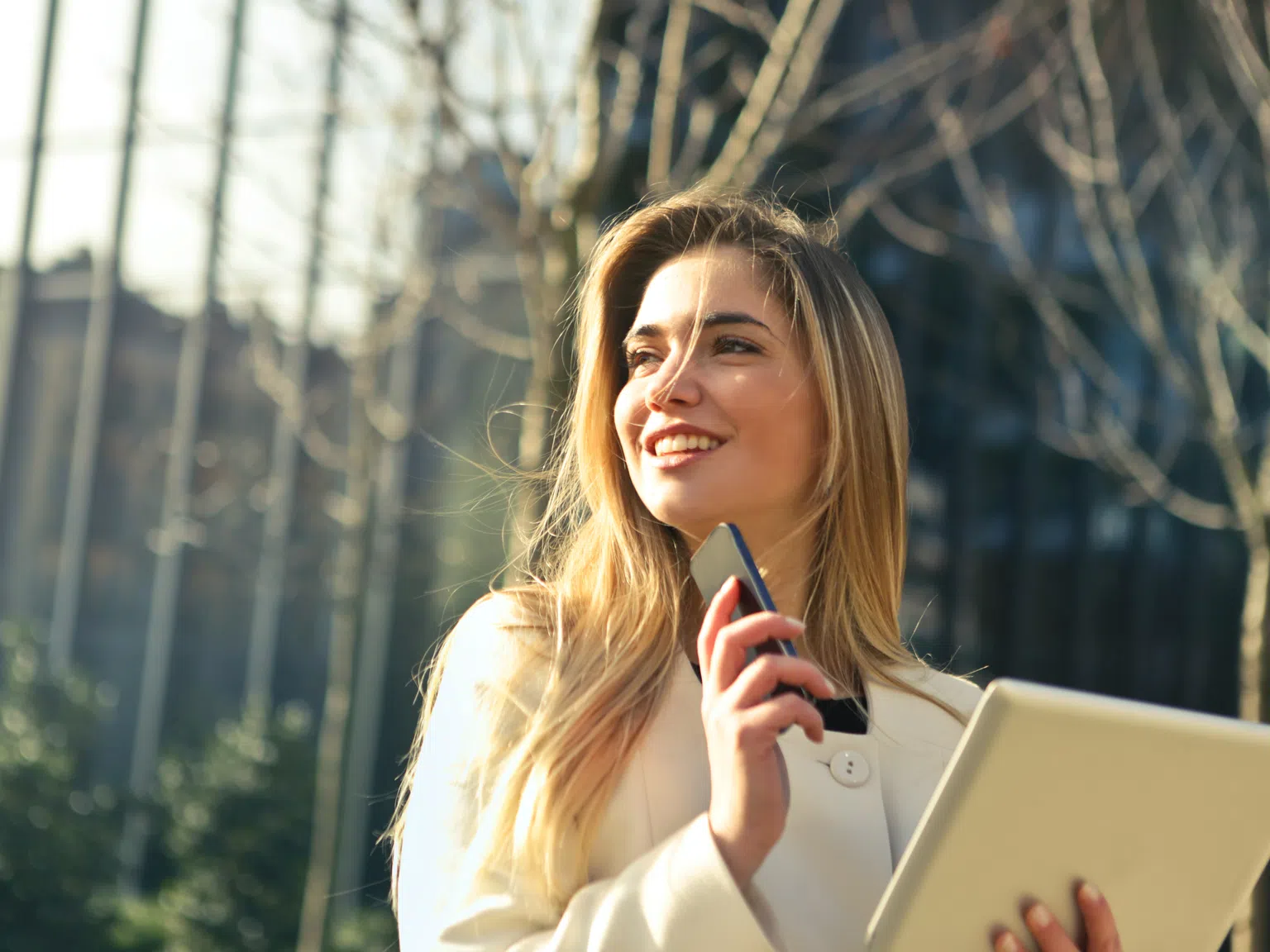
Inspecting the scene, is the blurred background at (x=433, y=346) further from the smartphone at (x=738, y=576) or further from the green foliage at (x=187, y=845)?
the smartphone at (x=738, y=576)

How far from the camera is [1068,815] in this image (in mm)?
1320

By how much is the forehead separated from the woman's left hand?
0.81 meters

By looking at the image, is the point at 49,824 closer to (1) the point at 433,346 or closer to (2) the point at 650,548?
(1) the point at 433,346

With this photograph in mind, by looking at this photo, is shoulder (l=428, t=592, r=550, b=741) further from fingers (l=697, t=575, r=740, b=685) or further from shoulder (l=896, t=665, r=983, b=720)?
shoulder (l=896, t=665, r=983, b=720)

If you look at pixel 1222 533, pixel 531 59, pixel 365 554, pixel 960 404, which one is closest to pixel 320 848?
pixel 365 554

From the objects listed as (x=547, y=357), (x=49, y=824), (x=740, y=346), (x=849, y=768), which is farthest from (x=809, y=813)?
(x=49, y=824)

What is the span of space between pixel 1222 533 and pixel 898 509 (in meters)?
4.93

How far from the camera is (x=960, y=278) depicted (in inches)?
275

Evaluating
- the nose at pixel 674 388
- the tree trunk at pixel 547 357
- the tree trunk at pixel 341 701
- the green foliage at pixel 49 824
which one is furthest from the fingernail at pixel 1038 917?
the green foliage at pixel 49 824

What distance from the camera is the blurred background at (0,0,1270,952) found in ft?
15.3

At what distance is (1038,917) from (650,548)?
737 mm

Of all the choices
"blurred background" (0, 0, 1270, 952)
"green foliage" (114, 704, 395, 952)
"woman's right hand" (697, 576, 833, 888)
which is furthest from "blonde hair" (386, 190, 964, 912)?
"green foliage" (114, 704, 395, 952)

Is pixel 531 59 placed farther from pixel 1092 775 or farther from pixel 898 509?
pixel 1092 775

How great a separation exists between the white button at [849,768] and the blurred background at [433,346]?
171 cm
